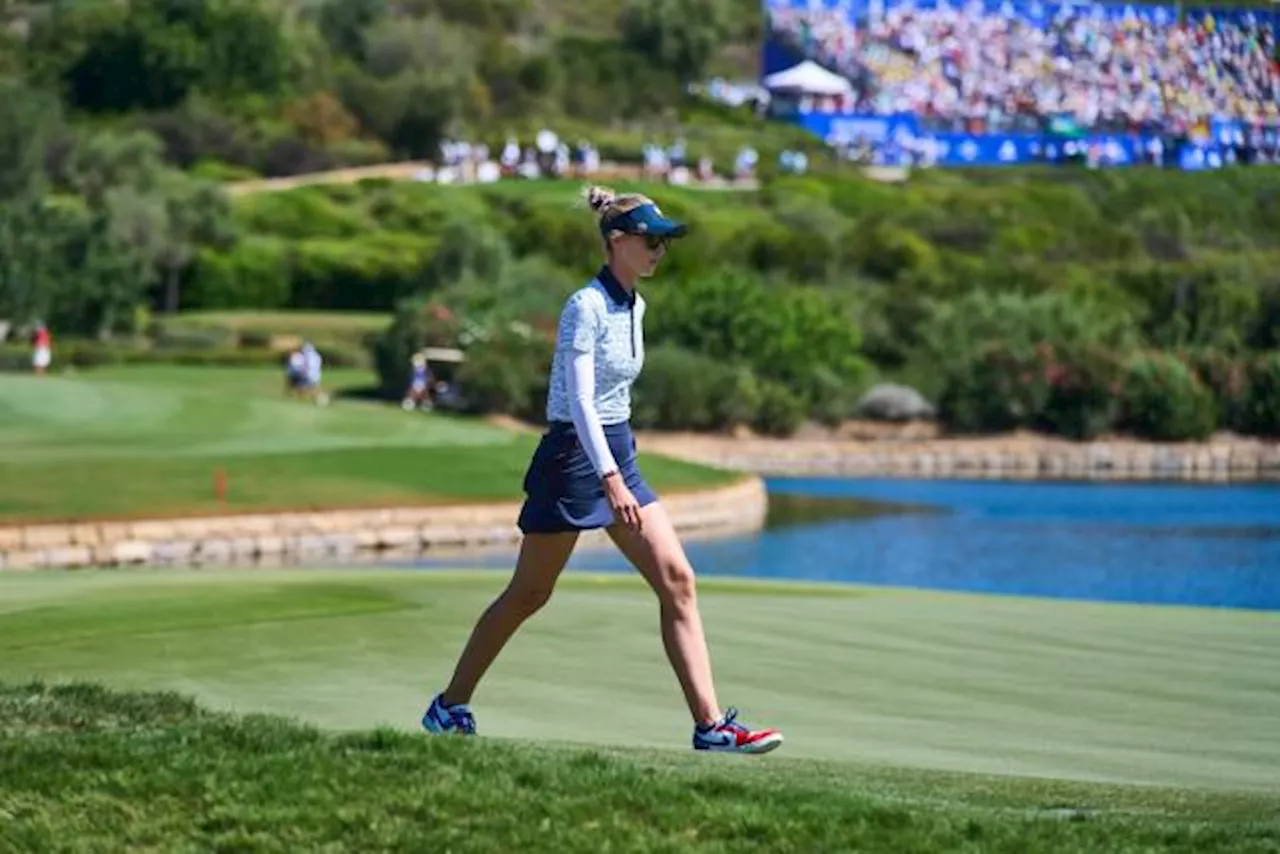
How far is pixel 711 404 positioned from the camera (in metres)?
62.9

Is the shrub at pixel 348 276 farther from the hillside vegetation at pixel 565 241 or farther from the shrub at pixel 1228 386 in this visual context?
the shrub at pixel 1228 386

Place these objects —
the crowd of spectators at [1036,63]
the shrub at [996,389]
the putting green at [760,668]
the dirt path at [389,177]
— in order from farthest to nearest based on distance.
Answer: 1. the crowd of spectators at [1036,63]
2. the dirt path at [389,177]
3. the shrub at [996,389]
4. the putting green at [760,668]

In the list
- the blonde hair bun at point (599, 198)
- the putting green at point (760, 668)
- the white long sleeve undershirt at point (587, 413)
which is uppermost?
the blonde hair bun at point (599, 198)


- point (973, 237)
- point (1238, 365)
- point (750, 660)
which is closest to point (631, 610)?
point (750, 660)

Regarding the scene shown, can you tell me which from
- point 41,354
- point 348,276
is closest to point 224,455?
point 41,354

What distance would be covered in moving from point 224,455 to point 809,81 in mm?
108887

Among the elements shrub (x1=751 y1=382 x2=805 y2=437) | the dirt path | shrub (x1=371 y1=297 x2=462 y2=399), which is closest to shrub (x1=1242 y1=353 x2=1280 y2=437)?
shrub (x1=751 y1=382 x2=805 y2=437)

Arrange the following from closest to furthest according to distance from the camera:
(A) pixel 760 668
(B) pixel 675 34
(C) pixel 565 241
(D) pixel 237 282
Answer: (A) pixel 760 668
(D) pixel 237 282
(C) pixel 565 241
(B) pixel 675 34

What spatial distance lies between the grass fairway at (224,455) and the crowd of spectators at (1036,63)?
68.6 metres

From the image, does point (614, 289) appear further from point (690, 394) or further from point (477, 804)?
point (690, 394)

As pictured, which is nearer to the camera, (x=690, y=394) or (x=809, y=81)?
(x=690, y=394)

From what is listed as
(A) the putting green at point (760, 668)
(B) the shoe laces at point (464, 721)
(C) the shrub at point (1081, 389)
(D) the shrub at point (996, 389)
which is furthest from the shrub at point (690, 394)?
(B) the shoe laces at point (464, 721)

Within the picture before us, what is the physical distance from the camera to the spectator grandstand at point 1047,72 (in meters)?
117

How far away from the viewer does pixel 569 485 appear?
11.3 metres
